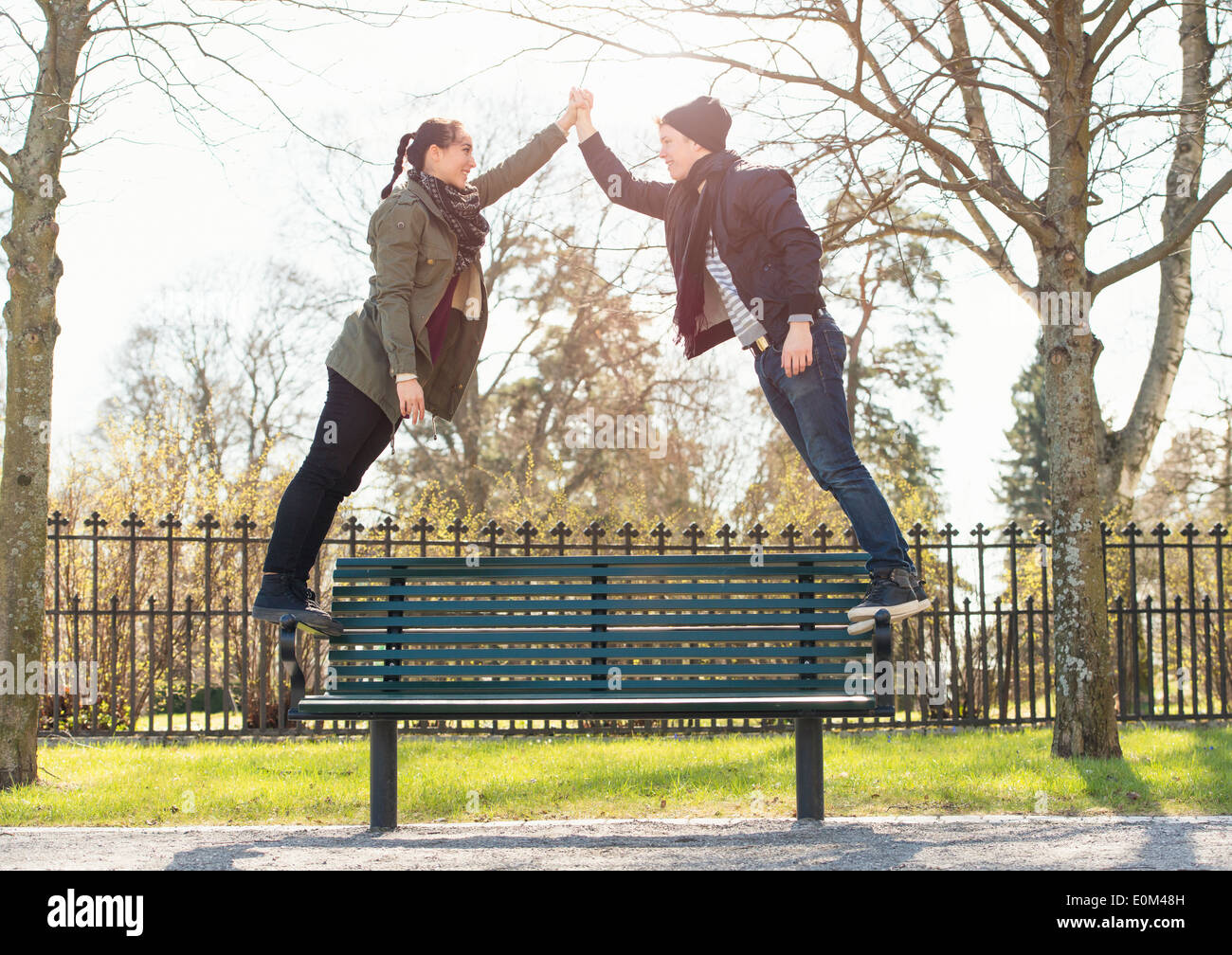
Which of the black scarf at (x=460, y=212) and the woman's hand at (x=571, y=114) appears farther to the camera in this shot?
the woman's hand at (x=571, y=114)

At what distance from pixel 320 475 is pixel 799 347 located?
2.03 m

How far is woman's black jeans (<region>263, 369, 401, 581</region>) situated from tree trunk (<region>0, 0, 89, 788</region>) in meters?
2.78

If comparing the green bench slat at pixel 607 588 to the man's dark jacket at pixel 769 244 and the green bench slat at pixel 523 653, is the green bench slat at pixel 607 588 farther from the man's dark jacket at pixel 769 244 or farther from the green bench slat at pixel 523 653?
the man's dark jacket at pixel 769 244

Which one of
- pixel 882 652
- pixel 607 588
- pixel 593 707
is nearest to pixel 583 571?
pixel 607 588

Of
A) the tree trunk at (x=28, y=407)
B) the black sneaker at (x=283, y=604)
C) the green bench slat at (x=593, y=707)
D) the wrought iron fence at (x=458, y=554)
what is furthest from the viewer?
the wrought iron fence at (x=458, y=554)

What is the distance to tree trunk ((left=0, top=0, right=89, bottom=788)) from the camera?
6.38 m

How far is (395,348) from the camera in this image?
14.3ft

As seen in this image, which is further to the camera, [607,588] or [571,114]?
[571,114]

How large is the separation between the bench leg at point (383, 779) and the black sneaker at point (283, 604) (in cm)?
55

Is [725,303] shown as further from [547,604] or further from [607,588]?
[547,604]

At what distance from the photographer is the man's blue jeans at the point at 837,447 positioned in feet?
14.3

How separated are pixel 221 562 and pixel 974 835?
990 centimetres

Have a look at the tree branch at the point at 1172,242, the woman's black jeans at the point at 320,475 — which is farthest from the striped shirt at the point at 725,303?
the tree branch at the point at 1172,242
